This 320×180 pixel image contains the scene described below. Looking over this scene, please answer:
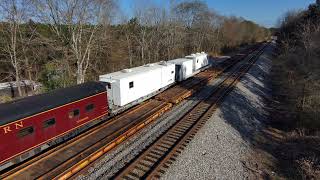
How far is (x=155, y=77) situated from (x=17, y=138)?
1295 cm

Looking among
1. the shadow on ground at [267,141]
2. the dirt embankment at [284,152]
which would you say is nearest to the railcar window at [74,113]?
the dirt embankment at [284,152]

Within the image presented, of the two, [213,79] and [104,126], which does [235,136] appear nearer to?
[104,126]

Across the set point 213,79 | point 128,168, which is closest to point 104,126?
point 128,168

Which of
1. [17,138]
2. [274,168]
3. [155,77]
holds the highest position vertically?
[155,77]

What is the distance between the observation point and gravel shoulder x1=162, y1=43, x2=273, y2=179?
11336 mm

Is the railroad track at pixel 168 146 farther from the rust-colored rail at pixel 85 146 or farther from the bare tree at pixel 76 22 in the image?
the bare tree at pixel 76 22

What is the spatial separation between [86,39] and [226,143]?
22.8 metres

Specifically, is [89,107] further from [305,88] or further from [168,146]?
[305,88]

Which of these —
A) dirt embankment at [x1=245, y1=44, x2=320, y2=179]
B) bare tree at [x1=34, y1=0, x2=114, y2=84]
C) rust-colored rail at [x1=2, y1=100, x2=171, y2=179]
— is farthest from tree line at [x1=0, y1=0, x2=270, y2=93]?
dirt embankment at [x1=245, y1=44, x2=320, y2=179]

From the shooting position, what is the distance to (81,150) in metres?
13.0

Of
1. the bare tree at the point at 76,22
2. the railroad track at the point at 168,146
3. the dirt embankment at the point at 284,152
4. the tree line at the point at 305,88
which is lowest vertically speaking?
the dirt embankment at the point at 284,152

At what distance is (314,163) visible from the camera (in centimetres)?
1196

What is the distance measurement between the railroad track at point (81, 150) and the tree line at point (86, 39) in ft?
41.9

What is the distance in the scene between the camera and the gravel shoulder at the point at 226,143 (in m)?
11.3
